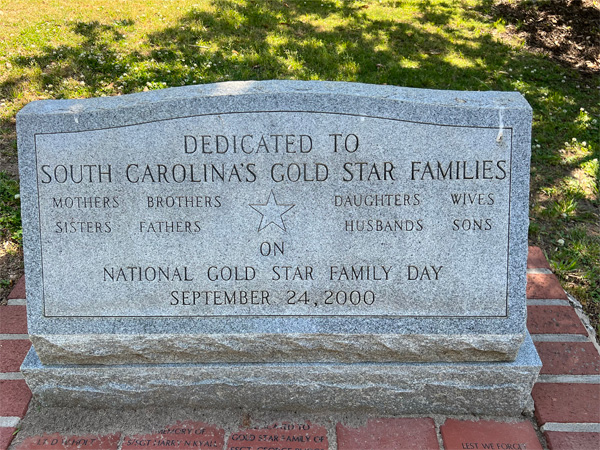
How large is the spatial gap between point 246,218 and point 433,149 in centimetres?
82

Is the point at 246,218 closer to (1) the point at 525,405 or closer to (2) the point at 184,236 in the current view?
(2) the point at 184,236

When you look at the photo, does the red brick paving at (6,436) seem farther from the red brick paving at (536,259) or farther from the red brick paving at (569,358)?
the red brick paving at (536,259)

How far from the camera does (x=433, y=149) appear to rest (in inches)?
94.2

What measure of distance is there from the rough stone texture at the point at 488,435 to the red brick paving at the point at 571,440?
0.18 ft

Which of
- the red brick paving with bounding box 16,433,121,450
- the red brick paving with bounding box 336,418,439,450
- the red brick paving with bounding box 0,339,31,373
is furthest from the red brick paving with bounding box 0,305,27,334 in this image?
the red brick paving with bounding box 336,418,439,450

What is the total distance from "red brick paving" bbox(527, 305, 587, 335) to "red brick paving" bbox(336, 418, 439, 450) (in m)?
0.89

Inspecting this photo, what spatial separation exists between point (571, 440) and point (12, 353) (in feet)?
8.52

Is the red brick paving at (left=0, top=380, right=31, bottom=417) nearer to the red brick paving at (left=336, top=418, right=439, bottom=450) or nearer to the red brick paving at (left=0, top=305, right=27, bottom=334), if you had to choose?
the red brick paving at (left=0, top=305, right=27, bottom=334)

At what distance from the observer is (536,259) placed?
11.8ft

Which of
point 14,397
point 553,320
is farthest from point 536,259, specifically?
point 14,397

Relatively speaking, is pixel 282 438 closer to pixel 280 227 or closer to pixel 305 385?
pixel 305 385

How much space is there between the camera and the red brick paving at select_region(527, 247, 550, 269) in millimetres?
3527

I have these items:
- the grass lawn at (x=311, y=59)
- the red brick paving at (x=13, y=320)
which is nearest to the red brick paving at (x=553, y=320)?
the grass lawn at (x=311, y=59)

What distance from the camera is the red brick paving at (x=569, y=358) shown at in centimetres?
279
